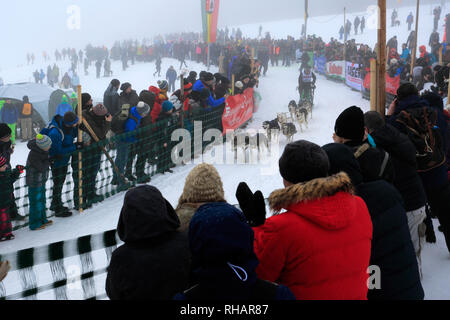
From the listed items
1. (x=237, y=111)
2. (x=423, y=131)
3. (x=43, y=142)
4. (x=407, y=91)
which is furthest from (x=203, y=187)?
(x=237, y=111)

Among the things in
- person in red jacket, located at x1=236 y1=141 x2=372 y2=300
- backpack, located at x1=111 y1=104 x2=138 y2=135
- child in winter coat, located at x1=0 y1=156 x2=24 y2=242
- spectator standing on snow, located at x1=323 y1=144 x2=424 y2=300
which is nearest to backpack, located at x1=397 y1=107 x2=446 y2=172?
spectator standing on snow, located at x1=323 y1=144 x2=424 y2=300

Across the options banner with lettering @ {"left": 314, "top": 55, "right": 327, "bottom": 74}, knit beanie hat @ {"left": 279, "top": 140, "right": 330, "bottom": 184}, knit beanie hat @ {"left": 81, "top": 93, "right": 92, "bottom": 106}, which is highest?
banner with lettering @ {"left": 314, "top": 55, "right": 327, "bottom": 74}

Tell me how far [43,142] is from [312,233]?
4641 mm

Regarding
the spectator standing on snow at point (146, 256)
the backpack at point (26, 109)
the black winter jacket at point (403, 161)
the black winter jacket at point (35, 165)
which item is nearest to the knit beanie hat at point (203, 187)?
the spectator standing on snow at point (146, 256)

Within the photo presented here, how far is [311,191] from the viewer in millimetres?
1841

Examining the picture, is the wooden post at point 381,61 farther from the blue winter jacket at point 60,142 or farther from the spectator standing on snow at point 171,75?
the spectator standing on snow at point 171,75

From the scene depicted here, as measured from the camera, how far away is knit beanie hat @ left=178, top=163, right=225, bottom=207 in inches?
94.3

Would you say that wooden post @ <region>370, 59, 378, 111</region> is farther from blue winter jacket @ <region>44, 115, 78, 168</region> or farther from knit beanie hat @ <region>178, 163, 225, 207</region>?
blue winter jacket @ <region>44, 115, 78, 168</region>

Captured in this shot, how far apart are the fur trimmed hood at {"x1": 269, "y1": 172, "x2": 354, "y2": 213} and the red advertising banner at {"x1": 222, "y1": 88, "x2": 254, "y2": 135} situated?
26.7 ft

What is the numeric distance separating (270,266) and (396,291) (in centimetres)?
105

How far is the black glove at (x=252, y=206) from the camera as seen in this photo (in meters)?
1.88

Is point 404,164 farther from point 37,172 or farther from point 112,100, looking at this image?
point 112,100
